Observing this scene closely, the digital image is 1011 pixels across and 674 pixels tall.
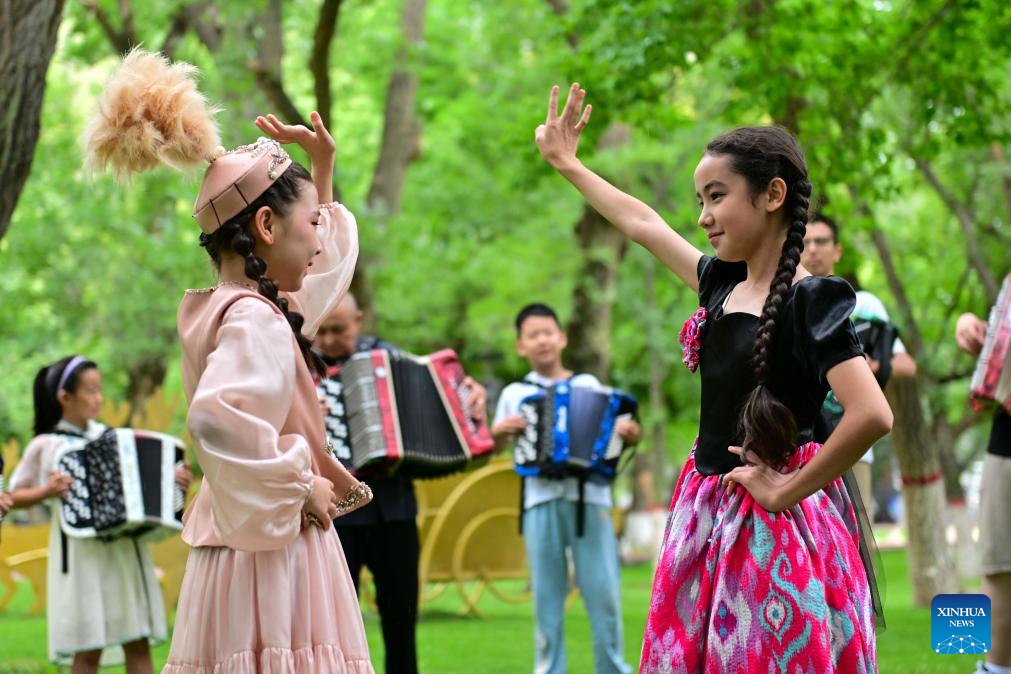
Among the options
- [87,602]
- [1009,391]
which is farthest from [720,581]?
[87,602]

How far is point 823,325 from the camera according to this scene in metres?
3.31

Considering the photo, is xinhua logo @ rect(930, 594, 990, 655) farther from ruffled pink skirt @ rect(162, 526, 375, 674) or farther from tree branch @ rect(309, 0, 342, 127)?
tree branch @ rect(309, 0, 342, 127)

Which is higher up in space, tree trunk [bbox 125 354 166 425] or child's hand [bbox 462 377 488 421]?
tree trunk [bbox 125 354 166 425]

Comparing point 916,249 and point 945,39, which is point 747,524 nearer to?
point 945,39

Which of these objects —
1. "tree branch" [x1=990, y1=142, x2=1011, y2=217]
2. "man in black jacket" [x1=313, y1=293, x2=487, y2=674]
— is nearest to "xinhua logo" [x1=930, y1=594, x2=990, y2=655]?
"man in black jacket" [x1=313, y1=293, x2=487, y2=674]

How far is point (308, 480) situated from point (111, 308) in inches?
799

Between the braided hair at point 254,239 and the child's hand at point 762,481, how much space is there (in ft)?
4.13

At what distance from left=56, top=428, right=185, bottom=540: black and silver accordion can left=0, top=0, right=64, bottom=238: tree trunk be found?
4.33 feet

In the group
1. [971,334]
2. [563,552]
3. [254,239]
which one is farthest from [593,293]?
[254,239]

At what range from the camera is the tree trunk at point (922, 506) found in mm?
12953

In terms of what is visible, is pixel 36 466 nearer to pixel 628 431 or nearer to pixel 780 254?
pixel 628 431

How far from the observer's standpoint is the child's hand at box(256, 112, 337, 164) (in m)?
4.18

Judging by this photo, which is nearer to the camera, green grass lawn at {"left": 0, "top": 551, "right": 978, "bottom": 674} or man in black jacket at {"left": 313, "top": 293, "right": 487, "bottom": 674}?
man in black jacket at {"left": 313, "top": 293, "right": 487, "bottom": 674}

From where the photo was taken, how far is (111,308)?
2278 centimetres
